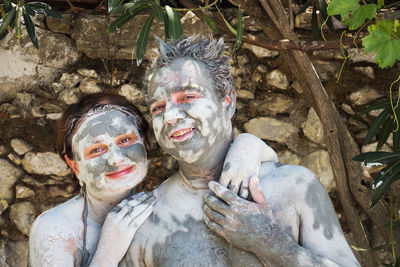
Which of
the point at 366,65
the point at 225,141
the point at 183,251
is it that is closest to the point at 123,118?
the point at 225,141

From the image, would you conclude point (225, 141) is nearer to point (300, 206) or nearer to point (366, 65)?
point (300, 206)

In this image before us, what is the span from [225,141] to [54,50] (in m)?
2.06

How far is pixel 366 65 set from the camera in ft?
11.8

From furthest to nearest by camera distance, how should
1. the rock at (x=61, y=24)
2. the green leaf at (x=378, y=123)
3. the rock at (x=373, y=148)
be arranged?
the rock at (x=61, y=24)
the rock at (x=373, y=148)
the green leaf at (x=378, y=123)

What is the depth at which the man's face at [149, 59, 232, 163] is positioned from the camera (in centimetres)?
205

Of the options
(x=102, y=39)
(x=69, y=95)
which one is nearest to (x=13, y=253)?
(x=69, y=95)

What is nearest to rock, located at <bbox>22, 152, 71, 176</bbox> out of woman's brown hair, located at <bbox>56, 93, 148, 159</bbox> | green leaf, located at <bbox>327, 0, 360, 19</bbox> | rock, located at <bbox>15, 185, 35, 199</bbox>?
rock, located at <bbox>15, 185, 35, 199</bbox>

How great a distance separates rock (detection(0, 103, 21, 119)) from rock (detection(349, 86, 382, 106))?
6.63 feet

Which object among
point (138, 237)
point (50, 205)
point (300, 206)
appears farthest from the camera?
point (50, 205)

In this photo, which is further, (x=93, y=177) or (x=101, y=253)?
(x=93, y=177)

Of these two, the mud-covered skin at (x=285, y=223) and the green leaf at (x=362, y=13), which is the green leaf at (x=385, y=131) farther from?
the mud-covered skin at (x=285, y=223)

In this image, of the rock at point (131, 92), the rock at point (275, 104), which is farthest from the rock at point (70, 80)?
the rock at point (275, 104)

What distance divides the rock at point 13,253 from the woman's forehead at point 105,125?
5.68 feet

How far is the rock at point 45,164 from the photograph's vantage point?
12.4 ft
